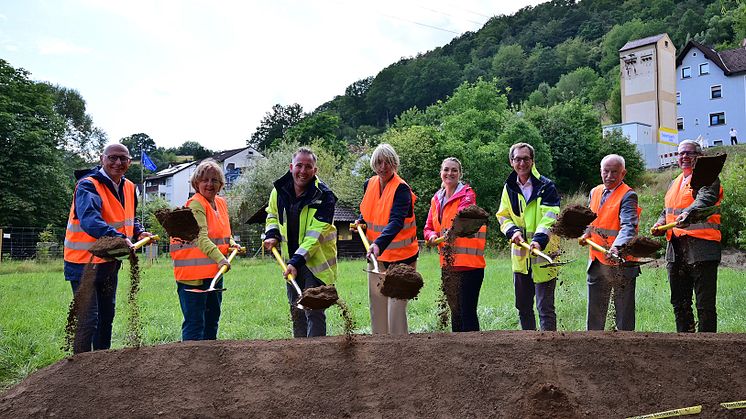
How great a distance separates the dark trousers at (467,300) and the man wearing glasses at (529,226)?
351 mm

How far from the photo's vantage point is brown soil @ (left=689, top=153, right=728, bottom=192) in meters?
4.32

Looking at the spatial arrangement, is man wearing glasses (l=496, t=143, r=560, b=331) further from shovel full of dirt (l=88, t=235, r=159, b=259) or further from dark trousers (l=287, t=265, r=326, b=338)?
shovel full of dirt (l=88, t=235, r=159, b=259)

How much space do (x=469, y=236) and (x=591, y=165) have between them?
88.3 feet

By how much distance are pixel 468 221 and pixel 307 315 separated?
56.2 inches

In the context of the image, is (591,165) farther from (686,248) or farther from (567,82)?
(567,82)

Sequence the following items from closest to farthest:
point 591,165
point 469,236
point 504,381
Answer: point 504,381
point 469,236
point 591,165

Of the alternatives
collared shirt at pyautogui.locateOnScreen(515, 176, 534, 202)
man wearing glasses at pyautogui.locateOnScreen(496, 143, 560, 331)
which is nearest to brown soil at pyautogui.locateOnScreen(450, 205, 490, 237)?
man wearing glasses at pyautogui.locateOnScreen(496, 143, 560, 331)

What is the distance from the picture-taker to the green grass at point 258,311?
5.73 metres

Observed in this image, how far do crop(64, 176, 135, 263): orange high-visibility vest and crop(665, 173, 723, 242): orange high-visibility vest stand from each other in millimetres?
4533

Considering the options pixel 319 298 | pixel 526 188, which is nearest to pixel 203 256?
pixel 319 298

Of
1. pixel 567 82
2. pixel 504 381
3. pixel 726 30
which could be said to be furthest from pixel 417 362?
pixel 567 82

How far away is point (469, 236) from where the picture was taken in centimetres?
436

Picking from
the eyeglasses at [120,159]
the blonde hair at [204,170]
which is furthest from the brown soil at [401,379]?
the eyeglasses at [120,159]

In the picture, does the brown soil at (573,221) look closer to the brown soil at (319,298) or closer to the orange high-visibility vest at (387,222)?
the orange high-visibility vest at (387,222)
